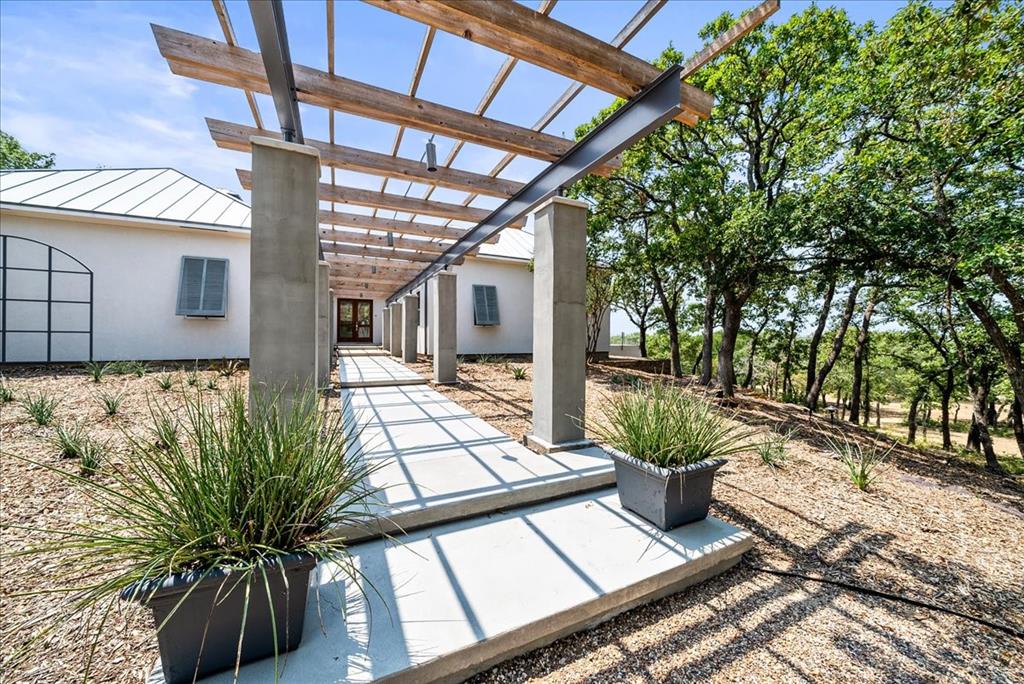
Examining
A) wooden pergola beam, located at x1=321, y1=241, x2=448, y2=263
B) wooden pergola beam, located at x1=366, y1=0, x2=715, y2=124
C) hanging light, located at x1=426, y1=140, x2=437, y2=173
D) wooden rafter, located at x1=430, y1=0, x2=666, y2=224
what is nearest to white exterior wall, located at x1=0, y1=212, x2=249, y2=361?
wooden pergola beam, located at x1=321, y1=241, x2=448, y2=263

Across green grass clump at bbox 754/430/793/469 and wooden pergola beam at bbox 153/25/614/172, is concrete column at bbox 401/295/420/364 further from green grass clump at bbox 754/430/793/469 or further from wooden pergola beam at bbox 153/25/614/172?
green grass clump at bbox 754/430/793/469

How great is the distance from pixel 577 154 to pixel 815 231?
420 cm

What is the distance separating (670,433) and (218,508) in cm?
238

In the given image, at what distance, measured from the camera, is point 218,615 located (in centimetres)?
136

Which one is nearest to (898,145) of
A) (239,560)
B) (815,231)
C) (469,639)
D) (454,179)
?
(815,231)

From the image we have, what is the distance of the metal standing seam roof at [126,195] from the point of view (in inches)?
318

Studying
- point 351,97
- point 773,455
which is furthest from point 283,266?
point 773,455

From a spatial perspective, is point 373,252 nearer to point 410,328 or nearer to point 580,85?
point 410,328

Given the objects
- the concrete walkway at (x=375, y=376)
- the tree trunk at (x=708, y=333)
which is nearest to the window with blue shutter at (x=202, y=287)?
the concrete walkway at (x=375, y=376)

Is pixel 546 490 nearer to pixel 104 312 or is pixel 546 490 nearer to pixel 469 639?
pixel 469 639

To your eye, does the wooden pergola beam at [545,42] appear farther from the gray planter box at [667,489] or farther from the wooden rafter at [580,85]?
the gray planter box at [667,489]

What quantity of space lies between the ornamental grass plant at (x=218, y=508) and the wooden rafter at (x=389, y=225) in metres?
5.30

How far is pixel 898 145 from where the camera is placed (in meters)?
5.53

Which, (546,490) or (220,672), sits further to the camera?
(546,490)
